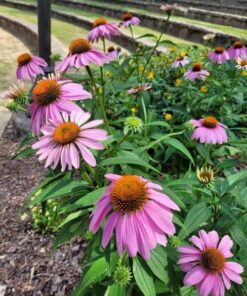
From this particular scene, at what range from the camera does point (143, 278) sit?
157cm

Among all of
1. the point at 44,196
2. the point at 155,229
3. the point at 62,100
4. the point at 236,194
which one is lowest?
the point at 44,196

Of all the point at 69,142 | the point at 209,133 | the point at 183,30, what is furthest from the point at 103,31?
the point at 183,30

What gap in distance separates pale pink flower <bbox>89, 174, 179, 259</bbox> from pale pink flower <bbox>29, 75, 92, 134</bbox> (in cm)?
45

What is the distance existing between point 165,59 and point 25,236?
131 inches

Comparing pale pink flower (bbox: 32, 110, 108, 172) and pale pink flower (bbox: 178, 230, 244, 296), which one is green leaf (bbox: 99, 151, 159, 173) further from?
pale pink flower (bbox: 178, 230, 244, 296)

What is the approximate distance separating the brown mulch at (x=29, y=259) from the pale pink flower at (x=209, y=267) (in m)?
1.08

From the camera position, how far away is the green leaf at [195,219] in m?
1.72

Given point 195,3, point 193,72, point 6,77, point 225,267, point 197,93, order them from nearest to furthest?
point 225,267
point 193,72
point 197,93
point 6,77
point 195,3

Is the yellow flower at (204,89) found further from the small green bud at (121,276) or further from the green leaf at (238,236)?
the small green bud at (121,276)

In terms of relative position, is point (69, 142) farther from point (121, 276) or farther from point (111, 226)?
point (121, 276)

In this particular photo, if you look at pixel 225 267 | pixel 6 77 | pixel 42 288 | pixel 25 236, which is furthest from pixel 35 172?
pixel 6 77

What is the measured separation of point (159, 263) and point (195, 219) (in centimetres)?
27

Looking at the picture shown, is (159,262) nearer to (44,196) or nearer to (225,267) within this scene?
(225,267)

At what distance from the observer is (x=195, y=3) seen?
59.4ft
